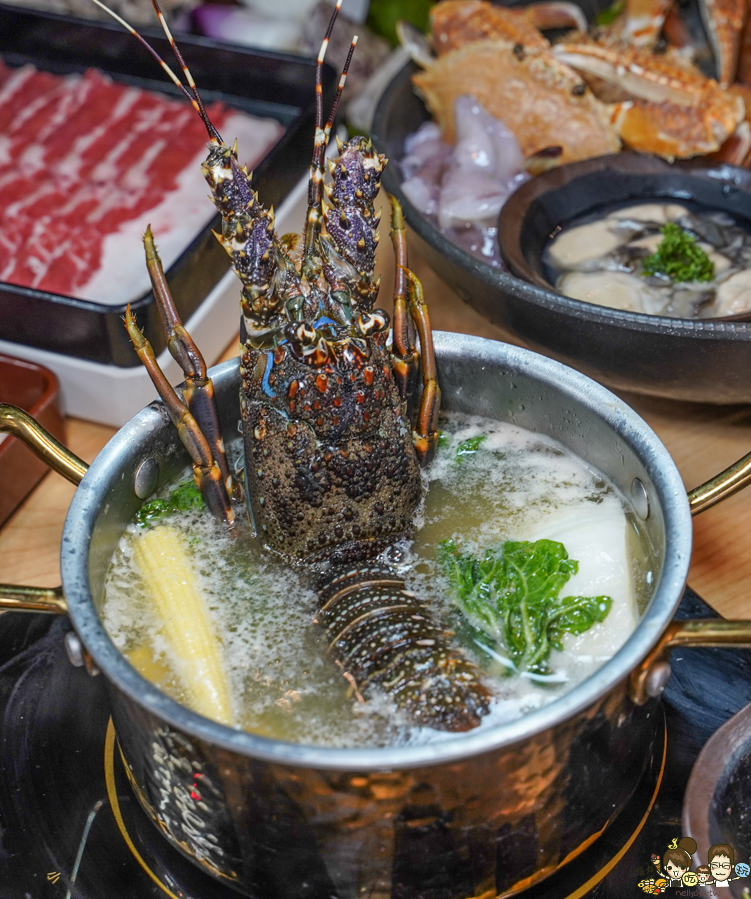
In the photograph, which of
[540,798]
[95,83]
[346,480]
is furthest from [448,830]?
[95,83]

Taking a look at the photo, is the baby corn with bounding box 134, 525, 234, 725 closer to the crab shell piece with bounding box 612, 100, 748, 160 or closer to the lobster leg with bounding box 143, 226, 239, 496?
the lobster leg with bounding box 143, 226, 239, 496

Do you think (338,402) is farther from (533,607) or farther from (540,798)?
(540,798)

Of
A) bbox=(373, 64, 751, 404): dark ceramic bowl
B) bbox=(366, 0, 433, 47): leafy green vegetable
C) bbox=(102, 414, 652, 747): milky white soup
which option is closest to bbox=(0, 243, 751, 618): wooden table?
bbox=(373, 64, 751, 404): dark ceramic bowl

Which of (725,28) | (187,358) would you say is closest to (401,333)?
(187,358)

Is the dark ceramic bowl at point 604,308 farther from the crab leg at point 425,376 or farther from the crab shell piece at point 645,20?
the crab shell piece at point 645,20

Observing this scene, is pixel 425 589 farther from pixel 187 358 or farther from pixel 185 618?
pixel 187 358

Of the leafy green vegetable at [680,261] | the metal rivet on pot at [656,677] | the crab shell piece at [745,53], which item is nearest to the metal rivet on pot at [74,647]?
the metal rivet on pot at [656,677]
